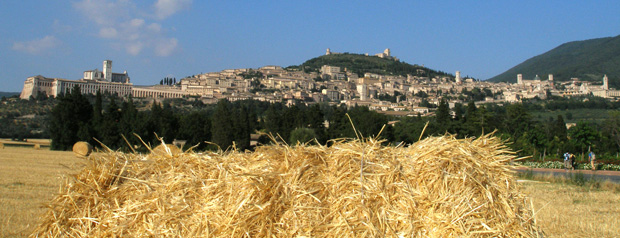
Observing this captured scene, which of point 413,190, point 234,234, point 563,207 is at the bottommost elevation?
point 563,207

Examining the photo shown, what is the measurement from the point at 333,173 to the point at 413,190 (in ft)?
2.27

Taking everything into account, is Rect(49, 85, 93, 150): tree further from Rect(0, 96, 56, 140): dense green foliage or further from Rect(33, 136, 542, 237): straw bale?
Rect(33, 136, 542, 237): straw bale

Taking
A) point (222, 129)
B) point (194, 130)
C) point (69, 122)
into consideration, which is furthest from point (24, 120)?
point (222, 129)

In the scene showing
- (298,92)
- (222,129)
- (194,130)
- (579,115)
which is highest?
(298,92)

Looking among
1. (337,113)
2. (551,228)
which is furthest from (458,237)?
(337,113)

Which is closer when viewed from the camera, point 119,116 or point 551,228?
point 551,228

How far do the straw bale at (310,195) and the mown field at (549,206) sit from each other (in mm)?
567

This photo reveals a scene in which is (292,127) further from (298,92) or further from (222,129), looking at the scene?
(298,92)

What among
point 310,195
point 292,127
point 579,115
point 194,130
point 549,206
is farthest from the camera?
point 579,115

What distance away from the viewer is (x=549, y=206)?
9461 millimetres

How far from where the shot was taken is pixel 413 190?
399cm

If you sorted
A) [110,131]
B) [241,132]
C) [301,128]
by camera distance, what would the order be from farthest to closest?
[301,128]
[241,132]
[110,131]

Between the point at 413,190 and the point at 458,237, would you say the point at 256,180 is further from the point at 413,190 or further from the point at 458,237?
the point at 458,237

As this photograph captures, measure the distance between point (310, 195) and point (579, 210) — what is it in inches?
291
